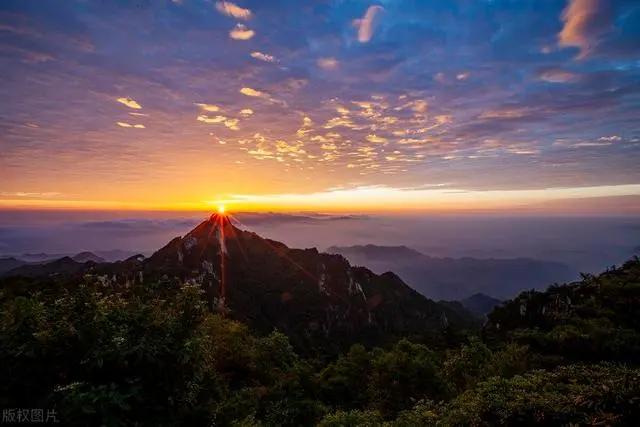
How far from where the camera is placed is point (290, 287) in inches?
6186

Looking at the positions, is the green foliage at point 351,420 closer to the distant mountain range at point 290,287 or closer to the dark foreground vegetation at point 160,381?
the dark foreground vegetation at point 160,381

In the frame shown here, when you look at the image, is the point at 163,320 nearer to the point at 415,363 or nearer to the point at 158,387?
the point at 158,387

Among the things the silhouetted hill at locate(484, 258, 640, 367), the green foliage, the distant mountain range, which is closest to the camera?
the green foliage

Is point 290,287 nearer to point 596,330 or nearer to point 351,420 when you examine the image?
point 596,330

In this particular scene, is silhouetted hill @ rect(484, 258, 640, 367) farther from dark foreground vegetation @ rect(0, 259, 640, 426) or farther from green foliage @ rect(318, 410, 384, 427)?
green foliage @ rect(318, 410, 384, 427)

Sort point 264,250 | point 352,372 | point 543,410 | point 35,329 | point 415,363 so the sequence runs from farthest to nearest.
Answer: point 264,250, point 352,372, point 415,363, point 543,410, point 35,329

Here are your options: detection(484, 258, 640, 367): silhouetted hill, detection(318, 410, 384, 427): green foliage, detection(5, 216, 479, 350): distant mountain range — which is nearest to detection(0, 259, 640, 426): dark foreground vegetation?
detection(318, 410, 384, 427): green foliage

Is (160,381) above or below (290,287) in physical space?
above

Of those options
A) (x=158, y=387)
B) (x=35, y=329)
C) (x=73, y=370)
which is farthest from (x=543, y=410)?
(x=35, y=329)

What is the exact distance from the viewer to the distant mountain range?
125062 millimetres

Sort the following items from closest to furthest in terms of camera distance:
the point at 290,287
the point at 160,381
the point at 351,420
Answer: the point at 160,381 → the point at 351,420 → the point at 290,287

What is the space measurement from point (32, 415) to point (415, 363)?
20.8 m

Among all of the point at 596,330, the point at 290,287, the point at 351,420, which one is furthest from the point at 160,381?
the point at 290,287

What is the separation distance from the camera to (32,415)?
354 inches
